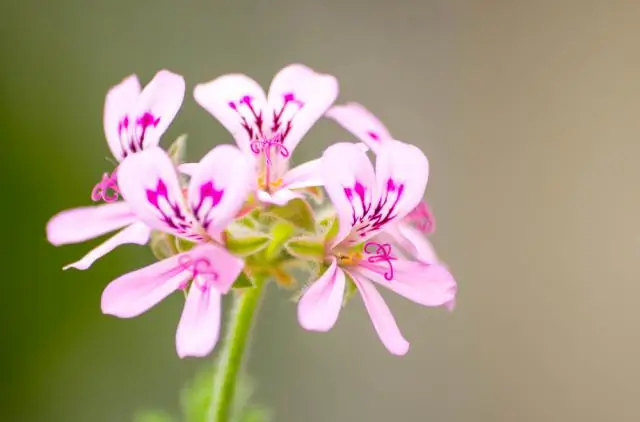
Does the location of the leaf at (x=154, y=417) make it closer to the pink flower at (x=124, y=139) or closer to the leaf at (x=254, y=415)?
the leaf at (x=254, y=415)

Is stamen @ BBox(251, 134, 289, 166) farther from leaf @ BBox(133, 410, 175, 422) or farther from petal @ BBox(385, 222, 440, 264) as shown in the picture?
leaf @ BBox(133, 410, 175, 422)

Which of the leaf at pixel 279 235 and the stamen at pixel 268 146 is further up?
the stamen at pixel 268 146

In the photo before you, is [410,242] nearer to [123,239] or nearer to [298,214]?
[298,214]

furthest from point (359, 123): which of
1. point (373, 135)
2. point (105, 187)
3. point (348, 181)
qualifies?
point (105, 187)

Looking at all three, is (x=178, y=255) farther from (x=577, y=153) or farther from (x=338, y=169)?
(x=577, y=153)

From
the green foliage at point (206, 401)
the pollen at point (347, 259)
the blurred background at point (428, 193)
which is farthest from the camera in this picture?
the blurred background at point (428, 193)

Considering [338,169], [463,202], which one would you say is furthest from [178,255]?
[463,202]

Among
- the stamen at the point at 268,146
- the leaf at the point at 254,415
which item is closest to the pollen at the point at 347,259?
the stamen at the point at 268,146
